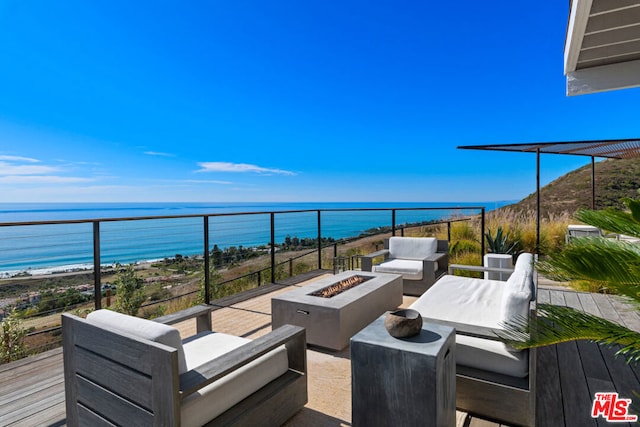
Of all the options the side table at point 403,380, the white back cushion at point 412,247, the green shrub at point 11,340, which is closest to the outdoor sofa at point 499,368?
the side table at point 403,380

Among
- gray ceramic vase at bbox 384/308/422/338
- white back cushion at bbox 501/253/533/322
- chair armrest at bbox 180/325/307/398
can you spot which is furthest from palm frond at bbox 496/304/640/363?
chair armrest at bbox 180/325/307/398

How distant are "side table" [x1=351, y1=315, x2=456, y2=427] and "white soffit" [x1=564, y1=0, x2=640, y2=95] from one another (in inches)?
88.5

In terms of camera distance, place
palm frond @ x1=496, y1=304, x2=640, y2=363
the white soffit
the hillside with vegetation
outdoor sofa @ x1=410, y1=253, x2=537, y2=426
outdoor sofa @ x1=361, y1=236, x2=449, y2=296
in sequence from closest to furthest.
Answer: palm frond @ x1=496, y1=304, x2=640, y2=363 < outdoor sofa @ x1=410, y1=253, x2=537, y2=426 < the white soffit < outdoor sofa @ x1=361, y1=236, x2=449, y2=296 < the hillside with vegetation

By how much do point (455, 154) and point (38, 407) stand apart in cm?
2460

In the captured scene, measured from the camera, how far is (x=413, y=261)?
4.79 meters

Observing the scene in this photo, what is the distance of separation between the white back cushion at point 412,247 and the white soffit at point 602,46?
2619mm

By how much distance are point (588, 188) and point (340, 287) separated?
2408 centimetres

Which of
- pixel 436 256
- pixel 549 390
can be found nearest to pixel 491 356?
pixel 549 390

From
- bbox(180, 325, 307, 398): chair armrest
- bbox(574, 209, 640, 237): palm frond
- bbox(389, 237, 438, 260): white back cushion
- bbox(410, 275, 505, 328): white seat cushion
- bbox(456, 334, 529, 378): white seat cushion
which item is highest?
bbox(574, 209, 640, 237): palm frond

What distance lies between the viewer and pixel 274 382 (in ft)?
5.89

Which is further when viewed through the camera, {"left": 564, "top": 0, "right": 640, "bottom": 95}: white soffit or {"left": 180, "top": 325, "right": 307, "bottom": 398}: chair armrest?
{"left": 564, "top": 0, "right": 640, "bottom": 95}: white soffit

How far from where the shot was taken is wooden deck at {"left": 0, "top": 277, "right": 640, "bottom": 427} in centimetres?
186

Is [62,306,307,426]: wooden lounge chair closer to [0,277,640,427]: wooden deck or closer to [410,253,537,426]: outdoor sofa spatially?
[0,277,640,427]: wooden deck

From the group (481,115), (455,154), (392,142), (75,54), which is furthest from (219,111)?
(455,154)
